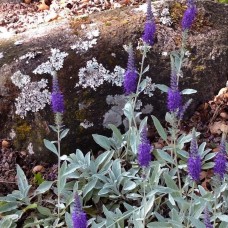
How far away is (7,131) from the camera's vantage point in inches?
170

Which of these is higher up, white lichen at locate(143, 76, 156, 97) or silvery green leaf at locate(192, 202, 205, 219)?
white lichen at locate(143, 76, 156, 97)

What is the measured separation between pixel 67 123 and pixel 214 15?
5.80 feet

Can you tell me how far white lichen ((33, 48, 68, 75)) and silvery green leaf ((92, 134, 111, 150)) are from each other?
0.68m

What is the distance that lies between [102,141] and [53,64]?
0.79 metres

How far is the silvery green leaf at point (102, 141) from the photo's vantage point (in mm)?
4070

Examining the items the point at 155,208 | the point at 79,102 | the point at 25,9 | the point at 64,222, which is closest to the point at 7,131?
the point at 79,102

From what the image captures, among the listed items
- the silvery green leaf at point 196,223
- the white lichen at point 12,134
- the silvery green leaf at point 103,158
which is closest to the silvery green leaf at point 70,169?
the silvery green leaf at point 103,158

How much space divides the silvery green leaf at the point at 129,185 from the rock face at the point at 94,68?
71 cm

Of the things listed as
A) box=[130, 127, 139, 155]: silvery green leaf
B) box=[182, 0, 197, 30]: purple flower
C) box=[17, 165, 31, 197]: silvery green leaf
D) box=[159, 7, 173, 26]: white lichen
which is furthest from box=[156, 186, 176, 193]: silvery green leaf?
box=[159, 7, 173, 26]: white lichen

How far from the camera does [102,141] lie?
4.09 meters

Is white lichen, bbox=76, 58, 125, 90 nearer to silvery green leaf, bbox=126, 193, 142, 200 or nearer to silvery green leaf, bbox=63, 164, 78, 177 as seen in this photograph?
silvery green leaf, bbox=63, 164, 78, 177

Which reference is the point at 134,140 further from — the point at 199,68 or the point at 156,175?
the point at 199,68

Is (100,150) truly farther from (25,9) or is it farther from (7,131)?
(25,9)

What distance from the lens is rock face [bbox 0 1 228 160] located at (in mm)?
4262
